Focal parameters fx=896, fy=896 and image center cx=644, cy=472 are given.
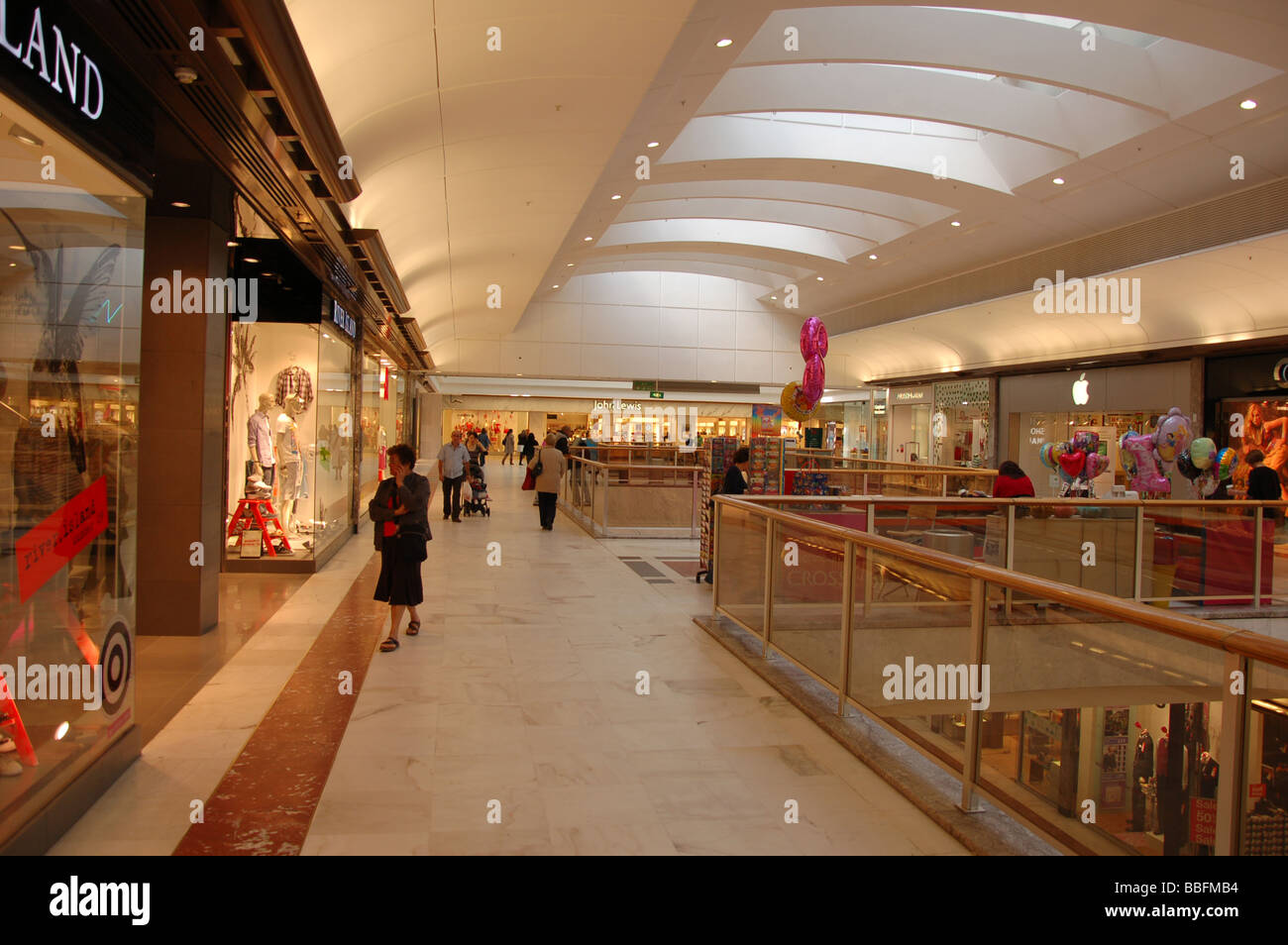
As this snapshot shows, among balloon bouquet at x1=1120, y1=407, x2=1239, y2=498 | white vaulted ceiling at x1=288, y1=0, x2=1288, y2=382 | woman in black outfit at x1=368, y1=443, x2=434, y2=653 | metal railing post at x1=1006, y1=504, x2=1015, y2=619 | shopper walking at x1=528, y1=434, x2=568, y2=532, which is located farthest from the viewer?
shopper walking at x1=528, y1=434, x2=568, y2=532

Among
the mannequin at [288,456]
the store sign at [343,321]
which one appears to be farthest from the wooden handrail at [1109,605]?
the store sign at [343,321]

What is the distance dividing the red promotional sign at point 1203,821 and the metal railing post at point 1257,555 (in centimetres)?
733

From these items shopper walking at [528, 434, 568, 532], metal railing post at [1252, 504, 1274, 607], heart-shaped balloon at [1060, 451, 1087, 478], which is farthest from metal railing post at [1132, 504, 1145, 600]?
shopper walking at [528, 434, 568, 532]

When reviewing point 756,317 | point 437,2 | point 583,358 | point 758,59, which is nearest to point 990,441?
point 756,317

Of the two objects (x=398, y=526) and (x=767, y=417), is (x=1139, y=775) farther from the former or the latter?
(x=767, y=417)

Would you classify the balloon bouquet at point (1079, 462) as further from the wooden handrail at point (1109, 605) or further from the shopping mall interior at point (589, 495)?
the wooden handrail at point (1109, 605)

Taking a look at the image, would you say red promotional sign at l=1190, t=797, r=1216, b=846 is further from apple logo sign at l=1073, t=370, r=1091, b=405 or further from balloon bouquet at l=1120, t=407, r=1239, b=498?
apple logo sign at l=1073, t=370, r=1091, b=405

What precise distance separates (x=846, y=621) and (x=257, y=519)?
758cm

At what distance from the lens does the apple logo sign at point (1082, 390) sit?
22.2 metres

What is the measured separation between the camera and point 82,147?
353 centimetres

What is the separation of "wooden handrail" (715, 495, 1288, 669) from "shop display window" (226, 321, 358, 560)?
7.44 meters

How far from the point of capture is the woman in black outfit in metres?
6.90

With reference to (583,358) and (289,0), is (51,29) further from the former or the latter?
(583,358)

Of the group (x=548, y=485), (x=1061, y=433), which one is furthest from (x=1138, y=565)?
(x=1061, y=433)
